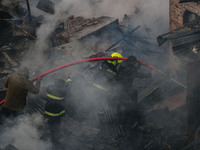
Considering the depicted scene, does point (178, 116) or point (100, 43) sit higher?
point (100, 43)

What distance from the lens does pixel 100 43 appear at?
36.1ft

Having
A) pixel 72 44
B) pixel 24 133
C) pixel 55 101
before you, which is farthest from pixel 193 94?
pixel 72 44

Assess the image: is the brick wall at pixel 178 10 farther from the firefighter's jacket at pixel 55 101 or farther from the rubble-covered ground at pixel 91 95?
the firefighter's jacket at pixel 55 101

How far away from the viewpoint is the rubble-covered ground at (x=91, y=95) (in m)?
5.11

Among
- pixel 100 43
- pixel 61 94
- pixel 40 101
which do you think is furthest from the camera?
pixel 100 43

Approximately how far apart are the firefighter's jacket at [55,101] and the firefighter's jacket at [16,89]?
0.69m

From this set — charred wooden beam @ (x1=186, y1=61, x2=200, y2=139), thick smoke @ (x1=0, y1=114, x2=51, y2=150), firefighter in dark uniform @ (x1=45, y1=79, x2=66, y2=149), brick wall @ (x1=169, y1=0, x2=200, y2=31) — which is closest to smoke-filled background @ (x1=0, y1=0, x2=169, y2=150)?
thick smoke @ (x1=0, y1=114, x2=51, y2=150)

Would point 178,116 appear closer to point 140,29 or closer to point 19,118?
point 19,118

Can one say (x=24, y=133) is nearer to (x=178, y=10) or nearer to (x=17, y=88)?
(x=17, y=88)

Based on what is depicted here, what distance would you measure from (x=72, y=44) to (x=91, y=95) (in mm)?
5395

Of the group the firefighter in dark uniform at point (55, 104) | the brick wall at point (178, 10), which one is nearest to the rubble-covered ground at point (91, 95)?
the firefighter in dark uniform at point (55, 104)

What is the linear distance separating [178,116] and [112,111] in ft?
6.63

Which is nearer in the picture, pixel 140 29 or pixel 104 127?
pixel 104 127

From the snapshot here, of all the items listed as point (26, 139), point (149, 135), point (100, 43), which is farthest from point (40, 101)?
point (100, 43)
